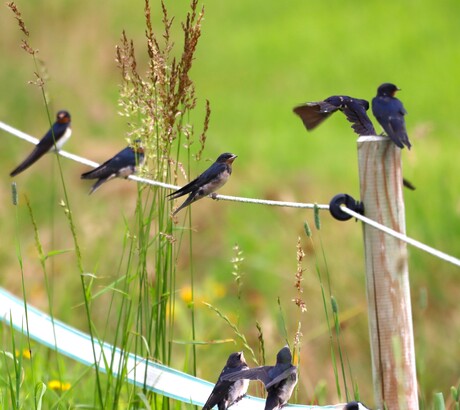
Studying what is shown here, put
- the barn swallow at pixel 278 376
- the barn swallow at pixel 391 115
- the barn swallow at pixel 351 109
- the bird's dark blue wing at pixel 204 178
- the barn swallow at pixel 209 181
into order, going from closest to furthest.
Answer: the barn swallow at pixel 278 376
the barn swallow at pixel 391 115
the barn swallow at pixel 351 109
the bird's dark blue wing at pixel 204 178
the barn swallow at pixel 209 181

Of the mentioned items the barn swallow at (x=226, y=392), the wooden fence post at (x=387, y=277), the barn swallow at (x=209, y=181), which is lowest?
the barn swallow at (x=226, y=392)

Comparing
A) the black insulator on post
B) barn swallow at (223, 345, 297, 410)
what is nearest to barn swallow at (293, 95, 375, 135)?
the black insulator on post

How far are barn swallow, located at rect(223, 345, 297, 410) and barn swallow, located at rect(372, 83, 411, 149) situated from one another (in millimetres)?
573

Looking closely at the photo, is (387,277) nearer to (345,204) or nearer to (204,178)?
(345,204)

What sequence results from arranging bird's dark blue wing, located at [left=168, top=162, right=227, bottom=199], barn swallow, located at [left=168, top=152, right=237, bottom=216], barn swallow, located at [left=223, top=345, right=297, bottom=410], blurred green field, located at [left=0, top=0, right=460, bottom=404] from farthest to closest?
blurred green field, located at [left=0, top=0, right=460, bottom=404] → barn swallow, located at [left=168, top=152, right=237, bottom=216] → bird's dark blue wing, located at [left=168, top=162, right=227, bottom=199] → barn swallow, located at [left=223, top=345, right=297, bottom=410]

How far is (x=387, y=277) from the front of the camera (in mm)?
2602

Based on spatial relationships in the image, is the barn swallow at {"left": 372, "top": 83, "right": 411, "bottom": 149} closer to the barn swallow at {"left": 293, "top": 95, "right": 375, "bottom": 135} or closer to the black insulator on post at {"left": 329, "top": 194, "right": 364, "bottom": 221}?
the barn swallow at {"left": 293, "top": 95, "right": 375, "bottom": 135}

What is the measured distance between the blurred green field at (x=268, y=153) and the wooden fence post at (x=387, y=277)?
22cm

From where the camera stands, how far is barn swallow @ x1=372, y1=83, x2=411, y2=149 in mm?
2629

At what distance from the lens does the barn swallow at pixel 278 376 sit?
2.51 m

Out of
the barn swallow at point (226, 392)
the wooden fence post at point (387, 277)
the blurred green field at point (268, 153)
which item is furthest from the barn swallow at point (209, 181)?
the wooden fence post at point (387, 277)

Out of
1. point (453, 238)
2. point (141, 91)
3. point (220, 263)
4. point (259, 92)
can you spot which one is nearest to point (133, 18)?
point (259, 92)

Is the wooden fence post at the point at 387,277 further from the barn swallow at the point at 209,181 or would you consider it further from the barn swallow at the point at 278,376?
the barn swallow at the point at 209,181

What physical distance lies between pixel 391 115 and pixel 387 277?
449 mm
